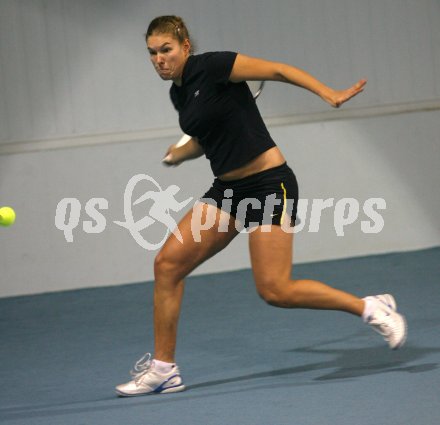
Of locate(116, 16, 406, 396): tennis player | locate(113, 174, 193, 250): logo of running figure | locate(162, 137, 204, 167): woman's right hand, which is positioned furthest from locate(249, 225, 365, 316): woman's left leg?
locate(113, 174, 193, 250): logo of running figure

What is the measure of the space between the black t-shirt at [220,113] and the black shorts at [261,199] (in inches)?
3.3

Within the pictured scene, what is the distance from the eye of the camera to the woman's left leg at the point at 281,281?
411cm

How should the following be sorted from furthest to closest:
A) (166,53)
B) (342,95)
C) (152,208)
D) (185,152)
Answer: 1. (152,208)
2. (185,152)
3. (166,53)
4. (342,95)

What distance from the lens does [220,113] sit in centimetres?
409

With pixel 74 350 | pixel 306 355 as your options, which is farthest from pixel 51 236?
pixel 306 355

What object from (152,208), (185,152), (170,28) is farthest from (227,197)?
(152,208)

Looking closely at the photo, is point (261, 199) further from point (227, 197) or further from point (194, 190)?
point (194, 190)

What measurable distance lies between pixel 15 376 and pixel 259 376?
3.79ft

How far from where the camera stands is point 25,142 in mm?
7285

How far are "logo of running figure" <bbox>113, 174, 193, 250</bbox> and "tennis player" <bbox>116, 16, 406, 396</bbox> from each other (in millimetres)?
3098

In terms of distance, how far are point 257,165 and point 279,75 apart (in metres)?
0.39

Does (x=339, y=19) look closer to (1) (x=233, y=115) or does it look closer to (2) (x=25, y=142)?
(2) (x=25, y=142)

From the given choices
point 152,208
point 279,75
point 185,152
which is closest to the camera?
point 279,75

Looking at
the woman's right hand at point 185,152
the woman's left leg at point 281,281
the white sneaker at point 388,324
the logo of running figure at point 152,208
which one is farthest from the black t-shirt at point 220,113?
the logo of running figure at point 152,208
